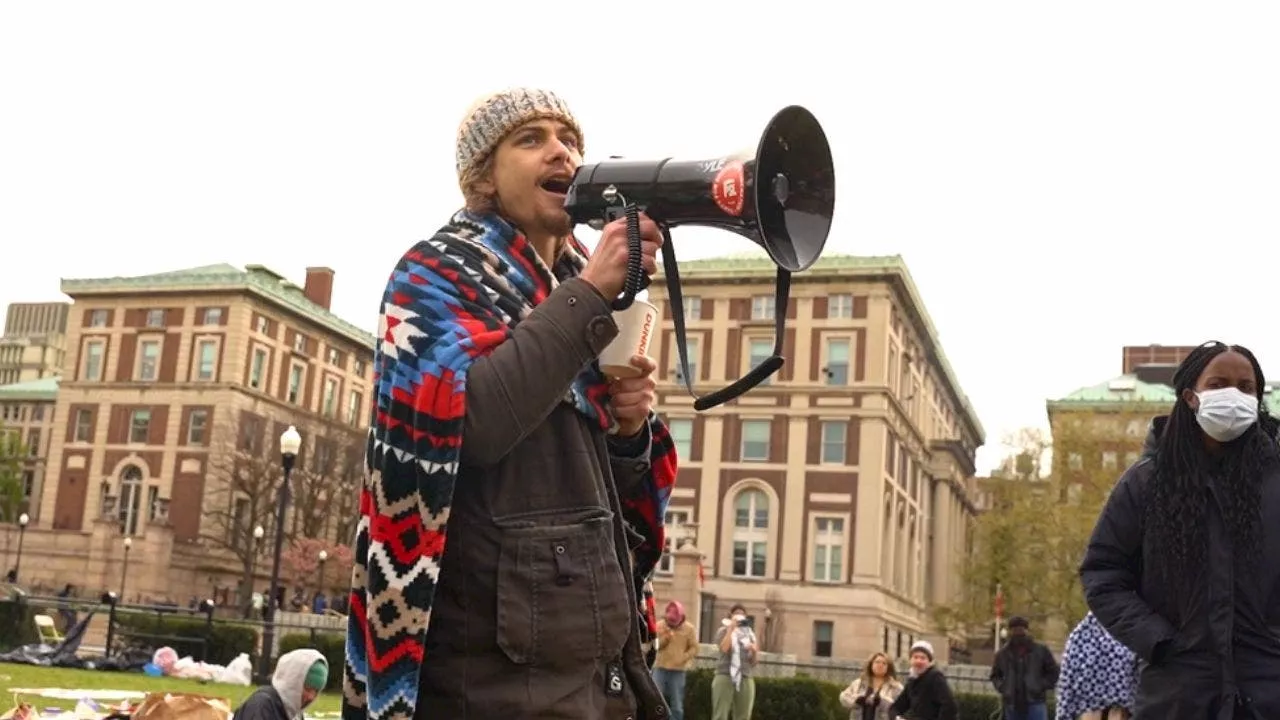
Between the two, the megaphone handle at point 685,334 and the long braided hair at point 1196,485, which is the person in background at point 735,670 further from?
the megaphone handle at point 685,334

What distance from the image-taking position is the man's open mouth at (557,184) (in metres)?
2.76

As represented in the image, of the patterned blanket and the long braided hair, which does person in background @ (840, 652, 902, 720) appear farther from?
the patterned blanket

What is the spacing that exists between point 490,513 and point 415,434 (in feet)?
0.65

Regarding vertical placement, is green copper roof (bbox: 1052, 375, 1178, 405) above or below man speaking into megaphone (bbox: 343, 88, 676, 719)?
above

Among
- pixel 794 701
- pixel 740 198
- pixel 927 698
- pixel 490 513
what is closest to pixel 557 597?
pixel 490 513

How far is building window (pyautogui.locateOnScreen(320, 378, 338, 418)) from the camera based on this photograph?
3159 inches

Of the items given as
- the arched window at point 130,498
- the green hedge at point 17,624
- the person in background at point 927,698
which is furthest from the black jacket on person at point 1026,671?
the arched window at point 130,498

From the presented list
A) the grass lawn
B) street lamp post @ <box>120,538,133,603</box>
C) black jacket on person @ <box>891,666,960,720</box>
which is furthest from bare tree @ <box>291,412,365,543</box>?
black jacket on person @ <box>891,666,960,720</box>

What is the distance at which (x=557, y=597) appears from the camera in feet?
7.66

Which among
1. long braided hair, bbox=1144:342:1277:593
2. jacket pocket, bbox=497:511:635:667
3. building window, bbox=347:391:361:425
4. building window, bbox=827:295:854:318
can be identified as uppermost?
building window, bbox=827:295:854:318

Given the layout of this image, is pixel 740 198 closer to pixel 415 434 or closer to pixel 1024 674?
pixel 415 434

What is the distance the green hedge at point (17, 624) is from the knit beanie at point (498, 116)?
28957 mm

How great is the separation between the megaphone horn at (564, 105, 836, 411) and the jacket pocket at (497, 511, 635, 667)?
45 cm

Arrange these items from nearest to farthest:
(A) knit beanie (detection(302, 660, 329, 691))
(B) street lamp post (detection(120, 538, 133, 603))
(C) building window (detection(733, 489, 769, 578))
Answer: (A) knit beanie (detection(302, 660, 329, 691)) → (C) building window (detection(733, 489, 769, 578)) → (B) street lamp post (detection(120, 538, 133, 603))
